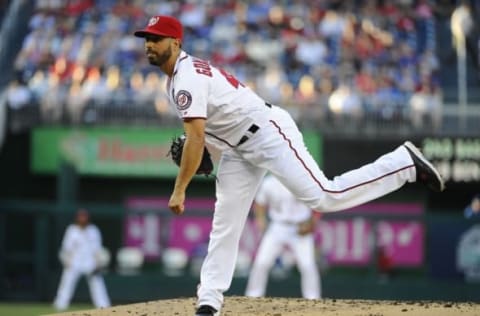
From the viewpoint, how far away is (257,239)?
18.0m

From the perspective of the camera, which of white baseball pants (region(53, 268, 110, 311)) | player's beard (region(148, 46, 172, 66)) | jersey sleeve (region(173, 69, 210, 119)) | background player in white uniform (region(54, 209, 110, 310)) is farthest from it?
background player in white uniform (region(54, 209, 110, 310))

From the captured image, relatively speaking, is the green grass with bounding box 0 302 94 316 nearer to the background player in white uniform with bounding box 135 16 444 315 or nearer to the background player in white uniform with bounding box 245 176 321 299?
the background player in white uniform with bounding box 245 176 321 299

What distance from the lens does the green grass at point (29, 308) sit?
15266 mm

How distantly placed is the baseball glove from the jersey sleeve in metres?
0.59

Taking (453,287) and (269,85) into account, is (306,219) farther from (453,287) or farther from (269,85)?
(269,85)

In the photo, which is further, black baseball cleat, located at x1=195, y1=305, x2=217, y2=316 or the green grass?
the green grass

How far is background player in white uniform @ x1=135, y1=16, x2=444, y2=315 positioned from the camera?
26.2ft

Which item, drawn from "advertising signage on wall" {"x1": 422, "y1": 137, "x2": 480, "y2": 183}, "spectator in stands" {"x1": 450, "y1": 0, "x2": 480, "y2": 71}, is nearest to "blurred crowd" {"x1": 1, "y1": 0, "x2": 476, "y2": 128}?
Result: "advertising signage on wall" {"x1": 422, "y1": 137, "x2": 480, "y2": 183}

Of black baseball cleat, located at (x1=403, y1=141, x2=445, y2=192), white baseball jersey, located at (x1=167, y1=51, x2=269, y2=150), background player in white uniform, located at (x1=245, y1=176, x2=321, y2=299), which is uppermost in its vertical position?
white baseball jersey, located at (x1=167, y1=51, x2=269, y2=150)

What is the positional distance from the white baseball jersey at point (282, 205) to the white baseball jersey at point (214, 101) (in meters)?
5.95

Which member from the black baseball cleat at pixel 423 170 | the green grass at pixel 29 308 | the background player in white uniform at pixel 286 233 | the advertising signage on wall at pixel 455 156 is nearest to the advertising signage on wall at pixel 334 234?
the advertising signage on wall at pixel 455 156

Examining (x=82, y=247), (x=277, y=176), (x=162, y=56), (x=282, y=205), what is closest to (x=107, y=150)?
(x=82, y=247)

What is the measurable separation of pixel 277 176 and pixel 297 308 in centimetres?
139

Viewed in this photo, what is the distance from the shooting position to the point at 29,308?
16266mm
